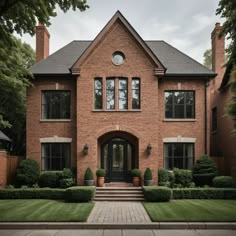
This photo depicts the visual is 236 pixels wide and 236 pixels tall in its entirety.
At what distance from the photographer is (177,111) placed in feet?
69.9

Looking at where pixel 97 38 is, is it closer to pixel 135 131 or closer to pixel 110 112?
pixel 110 112

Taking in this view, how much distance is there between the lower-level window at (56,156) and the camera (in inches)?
826

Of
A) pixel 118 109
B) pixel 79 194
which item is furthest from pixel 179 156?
pixel 79 194

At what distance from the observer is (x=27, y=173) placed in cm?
1959

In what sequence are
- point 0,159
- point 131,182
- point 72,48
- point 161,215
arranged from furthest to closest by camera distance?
point 72,48 → point 131,182 → point 0,159 → point 161,215

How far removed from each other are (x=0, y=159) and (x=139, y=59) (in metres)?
10.3

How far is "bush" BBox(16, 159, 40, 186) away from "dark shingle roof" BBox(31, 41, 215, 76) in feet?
19.2

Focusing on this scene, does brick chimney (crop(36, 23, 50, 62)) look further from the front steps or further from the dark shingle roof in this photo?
the front steps

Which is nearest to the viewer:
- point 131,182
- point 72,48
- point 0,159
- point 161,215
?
point 161,215

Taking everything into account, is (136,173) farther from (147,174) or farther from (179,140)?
(179,140)

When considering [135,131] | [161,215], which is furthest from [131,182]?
[161,215]

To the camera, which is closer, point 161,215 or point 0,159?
point 161,215

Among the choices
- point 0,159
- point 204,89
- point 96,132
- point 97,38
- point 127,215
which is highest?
point 97,38

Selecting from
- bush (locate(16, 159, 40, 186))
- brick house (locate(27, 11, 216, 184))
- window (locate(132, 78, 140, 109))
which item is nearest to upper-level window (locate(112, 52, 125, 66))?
brick house (locate(27, 11, 216, 184))
